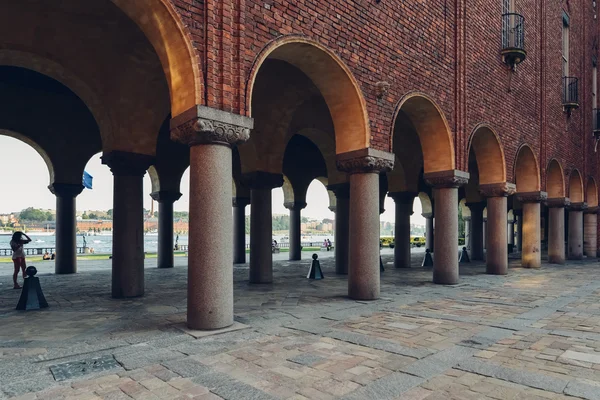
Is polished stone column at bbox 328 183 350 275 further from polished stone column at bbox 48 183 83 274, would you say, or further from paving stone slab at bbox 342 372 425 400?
paving stone slab at bbox 342 372 425 400

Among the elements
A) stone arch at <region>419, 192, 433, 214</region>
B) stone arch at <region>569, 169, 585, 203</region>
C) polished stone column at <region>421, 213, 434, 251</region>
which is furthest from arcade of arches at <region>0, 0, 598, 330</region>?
stone arch at <region>419, 192, 433, 214</region>

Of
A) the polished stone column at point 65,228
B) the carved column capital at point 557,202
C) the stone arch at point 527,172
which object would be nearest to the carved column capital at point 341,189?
the stone arch at point 527,172

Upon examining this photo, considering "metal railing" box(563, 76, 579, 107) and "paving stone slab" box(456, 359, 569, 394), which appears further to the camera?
"metal railing" box(563, 76, 579, 107)

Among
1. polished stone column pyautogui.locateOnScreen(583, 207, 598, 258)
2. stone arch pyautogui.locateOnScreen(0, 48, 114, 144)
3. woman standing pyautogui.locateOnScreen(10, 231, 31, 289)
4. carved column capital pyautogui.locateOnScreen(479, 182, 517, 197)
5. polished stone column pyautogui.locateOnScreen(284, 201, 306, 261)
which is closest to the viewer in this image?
stone arch pyautogui.locateOnScreen(0, 48, 114, 144)

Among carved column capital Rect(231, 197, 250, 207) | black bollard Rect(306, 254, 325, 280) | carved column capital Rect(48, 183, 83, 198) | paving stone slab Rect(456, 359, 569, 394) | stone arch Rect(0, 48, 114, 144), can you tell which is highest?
stone arch Rect(0, 48, 114, 144)

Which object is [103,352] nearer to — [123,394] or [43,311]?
[123,394]

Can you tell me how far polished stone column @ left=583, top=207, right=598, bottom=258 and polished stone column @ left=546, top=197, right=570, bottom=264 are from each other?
20.6ft

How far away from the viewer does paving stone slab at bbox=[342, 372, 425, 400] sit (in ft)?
13.1

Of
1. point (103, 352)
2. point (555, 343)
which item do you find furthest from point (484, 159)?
point (103, 352)

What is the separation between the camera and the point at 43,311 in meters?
8.00

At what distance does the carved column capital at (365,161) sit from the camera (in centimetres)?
909

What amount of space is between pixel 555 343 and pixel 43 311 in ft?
28.9

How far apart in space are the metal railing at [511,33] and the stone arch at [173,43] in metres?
13.1

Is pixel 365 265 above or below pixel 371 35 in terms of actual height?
below
